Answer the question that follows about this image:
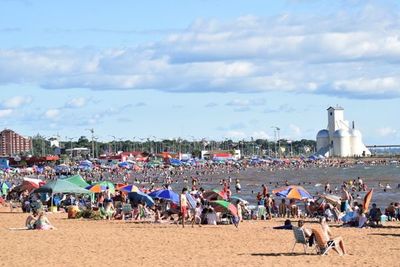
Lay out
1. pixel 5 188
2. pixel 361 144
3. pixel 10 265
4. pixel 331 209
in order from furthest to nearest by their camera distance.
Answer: pixel 361 144
pixel 5 188
pixel 331 209
pixel 10 265

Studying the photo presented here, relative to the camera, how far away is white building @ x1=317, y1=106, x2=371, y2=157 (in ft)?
579

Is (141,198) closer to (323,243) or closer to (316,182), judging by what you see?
(323,243)

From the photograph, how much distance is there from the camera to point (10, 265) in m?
15.0

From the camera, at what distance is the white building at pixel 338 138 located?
17638 centimetres

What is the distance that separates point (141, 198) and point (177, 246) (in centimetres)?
1002

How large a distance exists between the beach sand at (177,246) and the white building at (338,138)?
154038mm

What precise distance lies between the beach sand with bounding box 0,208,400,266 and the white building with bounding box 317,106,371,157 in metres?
154

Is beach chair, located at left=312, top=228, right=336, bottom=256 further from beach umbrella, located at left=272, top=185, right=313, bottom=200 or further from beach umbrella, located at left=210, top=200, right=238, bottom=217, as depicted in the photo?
beach umbrella, located at left=272, top=185, right=313, bottom=200

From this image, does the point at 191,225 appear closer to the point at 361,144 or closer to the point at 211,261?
the point at 211,261

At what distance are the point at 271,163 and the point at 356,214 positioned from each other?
122558 mm

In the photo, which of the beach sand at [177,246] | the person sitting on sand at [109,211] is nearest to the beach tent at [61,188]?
the person sitting on sand at [109,211]

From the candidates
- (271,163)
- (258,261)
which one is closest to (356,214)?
(258,261)

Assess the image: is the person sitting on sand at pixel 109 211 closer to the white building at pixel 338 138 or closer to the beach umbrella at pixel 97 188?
the beach umbrella at pixel 97 188

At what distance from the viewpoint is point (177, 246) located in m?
18.3
